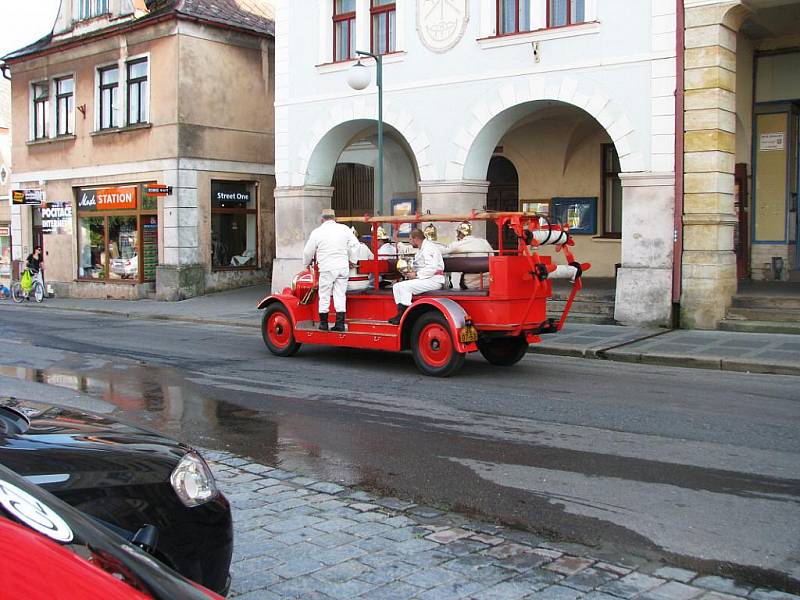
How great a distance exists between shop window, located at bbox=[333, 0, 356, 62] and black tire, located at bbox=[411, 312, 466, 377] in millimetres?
10674

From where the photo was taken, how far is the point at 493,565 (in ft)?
14.7

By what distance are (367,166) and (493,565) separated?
22.2 m

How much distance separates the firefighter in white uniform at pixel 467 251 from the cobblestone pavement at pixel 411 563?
6.01 m

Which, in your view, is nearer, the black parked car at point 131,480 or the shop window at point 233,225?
the black parked car at point 131,480

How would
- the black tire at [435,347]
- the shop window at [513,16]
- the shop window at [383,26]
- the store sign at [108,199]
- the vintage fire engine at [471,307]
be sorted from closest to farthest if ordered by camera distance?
the vintage fire engine at [471,307]
the black tire at [435,347]
the shop window at [513,16]
the shop window at [383,26]
the store sign at [108,199]

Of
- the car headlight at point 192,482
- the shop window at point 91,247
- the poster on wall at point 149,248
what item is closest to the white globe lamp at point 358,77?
the poster on wall at point 149,248

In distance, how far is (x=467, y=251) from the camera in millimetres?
11500

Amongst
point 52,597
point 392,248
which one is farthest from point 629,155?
point 52,597

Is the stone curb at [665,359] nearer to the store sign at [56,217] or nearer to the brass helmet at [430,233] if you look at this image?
the brass helmet at [430,233]

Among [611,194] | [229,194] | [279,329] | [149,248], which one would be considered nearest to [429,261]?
[279,329]

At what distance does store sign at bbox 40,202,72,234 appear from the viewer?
27.6 metres

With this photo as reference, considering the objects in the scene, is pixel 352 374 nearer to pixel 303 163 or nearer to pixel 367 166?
pixel 303 163

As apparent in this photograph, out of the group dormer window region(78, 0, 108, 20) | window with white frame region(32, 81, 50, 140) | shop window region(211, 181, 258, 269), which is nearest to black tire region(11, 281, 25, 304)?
window with white frame region(32, 81, 50, 140)

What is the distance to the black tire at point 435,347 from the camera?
10.6 metres
